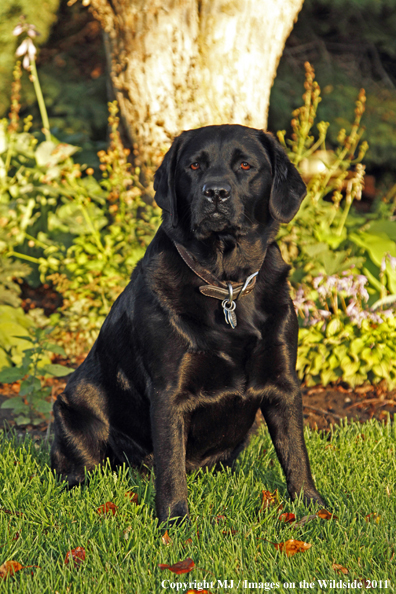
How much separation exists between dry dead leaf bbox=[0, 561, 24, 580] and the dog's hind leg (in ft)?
2.50

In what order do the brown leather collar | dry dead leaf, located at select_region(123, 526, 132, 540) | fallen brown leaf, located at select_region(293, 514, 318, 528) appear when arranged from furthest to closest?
the brown leather collar
fallen brown leaf, located at select_region(293, 514, 318, 528)
dry dead leaf, located at select_region(123, 526, 132, 540)

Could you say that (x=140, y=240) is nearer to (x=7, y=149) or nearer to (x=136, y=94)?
(x=136, y=94)

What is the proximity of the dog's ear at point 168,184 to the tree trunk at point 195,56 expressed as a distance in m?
2.60

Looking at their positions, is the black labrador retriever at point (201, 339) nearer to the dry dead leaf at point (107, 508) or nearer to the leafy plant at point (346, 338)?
the dry dead leaf at point (107, 508)

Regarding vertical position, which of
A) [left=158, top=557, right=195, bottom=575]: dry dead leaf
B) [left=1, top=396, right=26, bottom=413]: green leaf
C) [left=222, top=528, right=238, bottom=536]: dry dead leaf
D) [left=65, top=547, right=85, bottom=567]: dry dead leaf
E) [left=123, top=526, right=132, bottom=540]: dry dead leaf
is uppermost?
[left=158, top=557, right=195, bottom=575]: dry dead leaf

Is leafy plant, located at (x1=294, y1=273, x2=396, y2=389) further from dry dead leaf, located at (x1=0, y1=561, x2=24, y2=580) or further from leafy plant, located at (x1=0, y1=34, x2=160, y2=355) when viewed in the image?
dry dead leaf, located at (x1=0, y1=561, x2=24, y2=580)

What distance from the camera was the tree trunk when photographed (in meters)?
5.37

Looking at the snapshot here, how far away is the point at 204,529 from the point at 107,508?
1.54ft

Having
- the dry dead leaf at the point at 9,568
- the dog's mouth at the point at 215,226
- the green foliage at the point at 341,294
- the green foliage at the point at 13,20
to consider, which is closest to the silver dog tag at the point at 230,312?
the dog's mouth at the point at 215,226

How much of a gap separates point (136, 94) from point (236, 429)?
3.75 metres

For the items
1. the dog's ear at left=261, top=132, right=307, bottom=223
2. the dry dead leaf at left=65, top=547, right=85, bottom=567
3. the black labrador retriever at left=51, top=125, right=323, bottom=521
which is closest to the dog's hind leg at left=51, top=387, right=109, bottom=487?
the black labrador retriever at left=51, top=125, right=323, bottom=521

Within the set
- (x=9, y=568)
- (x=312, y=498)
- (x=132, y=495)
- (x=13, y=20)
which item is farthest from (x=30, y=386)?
(x=13, y=20)

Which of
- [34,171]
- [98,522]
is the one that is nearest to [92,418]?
[98,522]

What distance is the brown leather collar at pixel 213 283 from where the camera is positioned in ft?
8.80
